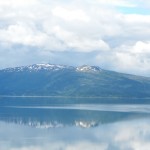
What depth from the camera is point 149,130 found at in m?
79.1

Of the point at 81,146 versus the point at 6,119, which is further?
the point at 6,119

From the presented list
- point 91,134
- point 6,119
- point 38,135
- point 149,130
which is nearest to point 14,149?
point 38,135

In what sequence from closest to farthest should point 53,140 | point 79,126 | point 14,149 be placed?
point 14,149 → point 53,140 → point 79,126

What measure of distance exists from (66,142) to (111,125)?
1097 inches

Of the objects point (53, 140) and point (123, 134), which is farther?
point (123, 134)

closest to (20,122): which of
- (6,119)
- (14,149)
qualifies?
(6,119)

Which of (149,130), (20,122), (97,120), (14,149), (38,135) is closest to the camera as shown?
(14,149)

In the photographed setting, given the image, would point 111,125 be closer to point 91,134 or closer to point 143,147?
point 91,134

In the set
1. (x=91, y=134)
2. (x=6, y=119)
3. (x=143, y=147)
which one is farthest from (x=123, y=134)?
(x=6, y=119)

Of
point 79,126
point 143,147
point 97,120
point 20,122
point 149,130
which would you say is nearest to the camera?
point 143,147

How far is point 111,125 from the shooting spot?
89.8 metres

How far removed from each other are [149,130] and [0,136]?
91.2 ft

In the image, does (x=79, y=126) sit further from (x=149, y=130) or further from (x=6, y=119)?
(x=6, y=119)

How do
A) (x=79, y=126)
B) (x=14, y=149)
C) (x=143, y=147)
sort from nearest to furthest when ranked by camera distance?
(x=14, y=149), (x=143, y=147), (x=79, y=126)
